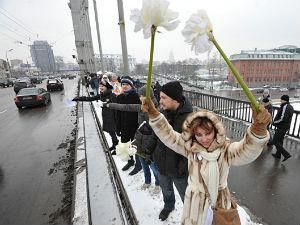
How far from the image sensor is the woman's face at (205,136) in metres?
1.67

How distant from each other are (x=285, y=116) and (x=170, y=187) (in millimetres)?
3569

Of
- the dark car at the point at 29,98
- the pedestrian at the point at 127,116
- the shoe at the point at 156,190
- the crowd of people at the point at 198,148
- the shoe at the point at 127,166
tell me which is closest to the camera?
the crowd of people at the point at 198,148

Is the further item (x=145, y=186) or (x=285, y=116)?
(x=285, y=116)

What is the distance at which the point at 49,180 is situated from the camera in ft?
15.1

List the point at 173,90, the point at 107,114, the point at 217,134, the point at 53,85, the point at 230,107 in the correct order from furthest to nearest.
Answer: the point at 53,85 < the point at 230,107 < the point at 107,114 < the point at 173,90 < the point at 217,134

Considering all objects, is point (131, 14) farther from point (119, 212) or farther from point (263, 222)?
point (263, 222)

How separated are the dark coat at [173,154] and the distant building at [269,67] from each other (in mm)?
65911

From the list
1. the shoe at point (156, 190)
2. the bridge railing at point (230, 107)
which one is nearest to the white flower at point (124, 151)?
the shoe at point (156, 190)

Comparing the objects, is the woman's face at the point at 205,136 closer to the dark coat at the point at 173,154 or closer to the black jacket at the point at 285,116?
the dark coat at the point at 173,154

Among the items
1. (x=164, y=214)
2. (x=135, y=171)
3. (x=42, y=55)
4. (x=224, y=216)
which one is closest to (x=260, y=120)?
(x=224, y=216)

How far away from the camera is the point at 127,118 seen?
12.6 ft

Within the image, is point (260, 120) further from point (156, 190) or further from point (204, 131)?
point (156, 190)

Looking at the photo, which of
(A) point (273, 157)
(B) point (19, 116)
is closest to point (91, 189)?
(A) point (273, 157)

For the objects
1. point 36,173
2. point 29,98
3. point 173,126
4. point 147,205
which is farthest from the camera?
point 29,98
